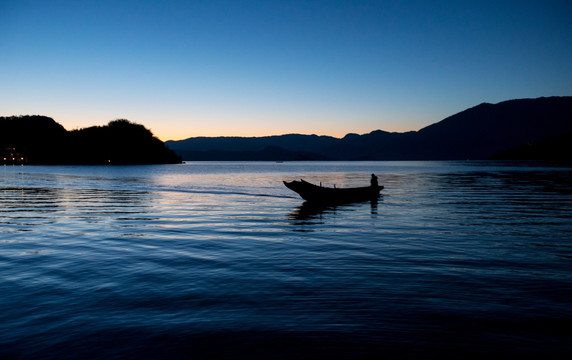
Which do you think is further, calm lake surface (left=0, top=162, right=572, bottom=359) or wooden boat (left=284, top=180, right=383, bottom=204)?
wooden boat (left=284, top=180, right=383, bottom=204)

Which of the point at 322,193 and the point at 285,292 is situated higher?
the point at 322,193

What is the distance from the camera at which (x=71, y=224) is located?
886 inches

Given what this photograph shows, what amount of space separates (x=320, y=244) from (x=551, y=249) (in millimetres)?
9586

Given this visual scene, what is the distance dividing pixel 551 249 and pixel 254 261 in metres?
12.3

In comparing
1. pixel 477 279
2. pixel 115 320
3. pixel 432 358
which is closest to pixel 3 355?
pixel 115 320

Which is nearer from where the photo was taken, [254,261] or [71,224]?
[254,261]

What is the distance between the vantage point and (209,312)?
858 cm

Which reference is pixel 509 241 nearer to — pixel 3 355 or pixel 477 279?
pixel 477 279

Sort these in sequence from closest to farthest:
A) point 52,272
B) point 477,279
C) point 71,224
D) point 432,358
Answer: point 432,358 < point 477,279 < point 52,272 < point 71,224

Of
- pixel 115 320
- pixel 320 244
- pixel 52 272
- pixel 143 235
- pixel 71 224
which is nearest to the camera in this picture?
pixel 115 320

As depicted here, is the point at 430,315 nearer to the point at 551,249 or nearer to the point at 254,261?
the point at 254,261

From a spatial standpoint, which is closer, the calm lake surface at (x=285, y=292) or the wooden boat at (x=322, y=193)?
the calm lake surface at (x=285, y=292)

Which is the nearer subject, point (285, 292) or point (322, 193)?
point (285, 292)

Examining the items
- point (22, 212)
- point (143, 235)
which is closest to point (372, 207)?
point (143, 235)
